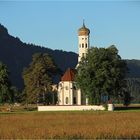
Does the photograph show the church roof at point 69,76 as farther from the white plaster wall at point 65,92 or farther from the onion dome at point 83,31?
the onion dome at point 83,31

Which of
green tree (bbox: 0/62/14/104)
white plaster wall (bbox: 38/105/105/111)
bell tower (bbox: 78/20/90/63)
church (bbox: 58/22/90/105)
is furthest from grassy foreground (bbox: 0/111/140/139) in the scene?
bell tower (bbox: 78/20/90/63)

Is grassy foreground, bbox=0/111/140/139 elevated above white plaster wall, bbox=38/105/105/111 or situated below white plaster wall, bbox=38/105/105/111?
below

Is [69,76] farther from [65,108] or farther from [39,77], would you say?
[65,108]

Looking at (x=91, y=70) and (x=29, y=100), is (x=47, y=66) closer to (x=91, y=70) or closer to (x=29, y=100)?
(x=29, y=100)

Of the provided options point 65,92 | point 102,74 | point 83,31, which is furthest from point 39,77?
point 83,31

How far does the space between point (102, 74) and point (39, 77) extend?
1921 cm

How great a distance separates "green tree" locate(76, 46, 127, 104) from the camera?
97.4 m

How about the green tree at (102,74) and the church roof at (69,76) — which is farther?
the church roof at (69,76)

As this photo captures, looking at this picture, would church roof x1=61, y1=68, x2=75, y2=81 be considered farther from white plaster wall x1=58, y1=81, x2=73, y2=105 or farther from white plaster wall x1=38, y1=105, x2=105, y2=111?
white plaster wall x1=38, y1=105, x2=105, y2=111

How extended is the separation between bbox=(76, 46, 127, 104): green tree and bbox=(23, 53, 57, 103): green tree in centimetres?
1086

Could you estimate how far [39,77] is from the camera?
11231 cm

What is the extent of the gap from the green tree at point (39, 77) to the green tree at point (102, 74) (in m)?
10.9

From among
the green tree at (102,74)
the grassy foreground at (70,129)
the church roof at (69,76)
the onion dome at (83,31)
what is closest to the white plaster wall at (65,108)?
the green tree at (102,74)

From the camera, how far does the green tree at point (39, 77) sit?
111562 millimetres
